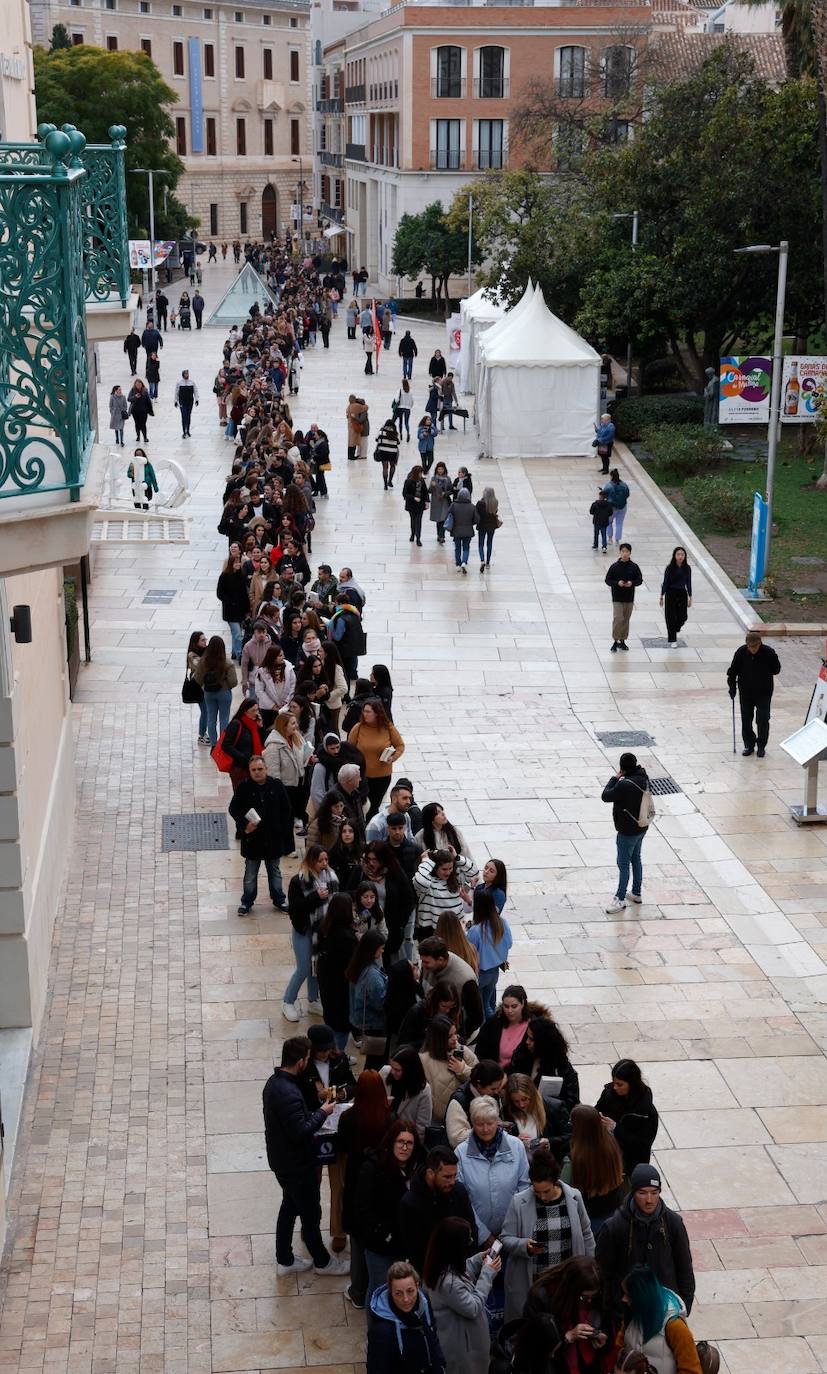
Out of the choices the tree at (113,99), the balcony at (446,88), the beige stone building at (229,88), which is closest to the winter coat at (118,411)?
the balcony at (446,88)

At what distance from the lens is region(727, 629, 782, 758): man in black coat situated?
649 inches

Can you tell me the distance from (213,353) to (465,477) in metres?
27.8

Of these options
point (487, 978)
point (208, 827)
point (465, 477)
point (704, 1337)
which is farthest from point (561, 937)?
point (465, 477)

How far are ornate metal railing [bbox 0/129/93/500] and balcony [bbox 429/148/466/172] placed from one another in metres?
63.5

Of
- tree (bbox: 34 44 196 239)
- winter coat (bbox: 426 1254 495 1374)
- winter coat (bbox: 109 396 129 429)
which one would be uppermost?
tree (bbox: 34 44 196 239)

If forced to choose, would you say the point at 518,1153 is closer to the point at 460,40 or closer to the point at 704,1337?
the point at 704,1337

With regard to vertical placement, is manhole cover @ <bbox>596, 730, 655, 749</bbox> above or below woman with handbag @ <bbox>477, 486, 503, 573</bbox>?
below

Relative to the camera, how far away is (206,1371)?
26.1 ft

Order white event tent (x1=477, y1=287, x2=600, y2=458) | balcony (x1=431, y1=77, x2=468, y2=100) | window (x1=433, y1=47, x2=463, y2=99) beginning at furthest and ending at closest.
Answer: balcony (x1=431, y1=77, x2=468, y2=100), window (x1=433, y1=47, x2=463, y2=99), white event tent (x1=477, y1=287, x2=600, y2=458)

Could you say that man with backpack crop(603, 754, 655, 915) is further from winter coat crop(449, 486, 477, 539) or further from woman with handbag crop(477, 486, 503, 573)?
woman with handbag crop(477, 486, 503, 573)

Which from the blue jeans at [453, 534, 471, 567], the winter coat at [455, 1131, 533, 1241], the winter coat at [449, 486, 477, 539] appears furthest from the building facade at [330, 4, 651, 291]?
the winter coat at [455, 1131, 533, 1241]

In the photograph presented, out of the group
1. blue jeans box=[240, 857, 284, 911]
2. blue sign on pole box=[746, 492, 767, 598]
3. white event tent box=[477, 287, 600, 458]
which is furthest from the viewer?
white event tent box=[477, 287, 600, 458]

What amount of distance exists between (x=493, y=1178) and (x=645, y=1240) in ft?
2.33

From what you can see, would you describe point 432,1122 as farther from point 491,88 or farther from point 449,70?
point 449,70
